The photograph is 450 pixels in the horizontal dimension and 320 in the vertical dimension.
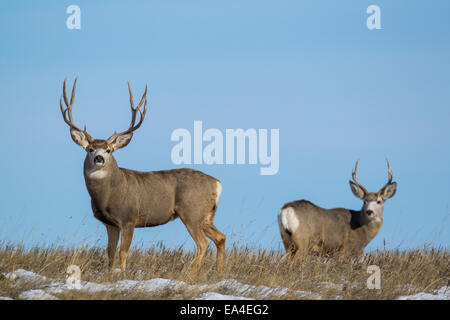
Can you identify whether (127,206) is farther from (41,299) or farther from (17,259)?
(41,299)

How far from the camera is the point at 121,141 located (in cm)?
1083

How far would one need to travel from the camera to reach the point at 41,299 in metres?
7.70

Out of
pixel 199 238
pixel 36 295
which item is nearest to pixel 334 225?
pixel 199 238

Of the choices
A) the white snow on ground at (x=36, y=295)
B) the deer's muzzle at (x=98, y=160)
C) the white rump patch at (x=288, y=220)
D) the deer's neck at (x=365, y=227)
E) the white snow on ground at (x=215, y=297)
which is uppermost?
the deer's muzzle at (x=98, y=160)

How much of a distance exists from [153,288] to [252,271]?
240cm

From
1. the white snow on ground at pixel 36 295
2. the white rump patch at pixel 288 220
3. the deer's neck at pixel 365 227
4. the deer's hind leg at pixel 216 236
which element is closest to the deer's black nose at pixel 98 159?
the deer's hind leg at pixel 216 236

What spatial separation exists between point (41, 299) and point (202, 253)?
12.2 feet

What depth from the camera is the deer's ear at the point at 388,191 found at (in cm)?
1255

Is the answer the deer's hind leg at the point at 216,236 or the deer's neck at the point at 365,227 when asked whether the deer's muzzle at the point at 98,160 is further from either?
the deer's neck at the point at 365,227

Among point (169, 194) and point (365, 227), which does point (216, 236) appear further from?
point (365, 227)

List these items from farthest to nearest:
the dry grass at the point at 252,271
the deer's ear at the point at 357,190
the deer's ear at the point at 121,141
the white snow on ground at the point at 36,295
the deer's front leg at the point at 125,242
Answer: the deer's ear at the point at 357,190
the deer's ear at the point at 121,141
the deer's front leg at the point at 125,242
the dry grass at the point at 252,271
the white snow on ground at the point at 36,295

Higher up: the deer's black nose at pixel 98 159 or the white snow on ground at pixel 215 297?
the deer's black nose at pixel 98 159

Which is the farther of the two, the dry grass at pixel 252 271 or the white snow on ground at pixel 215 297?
the dry grass at pixel 252 271

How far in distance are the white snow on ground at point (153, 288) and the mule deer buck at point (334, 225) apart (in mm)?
2299
